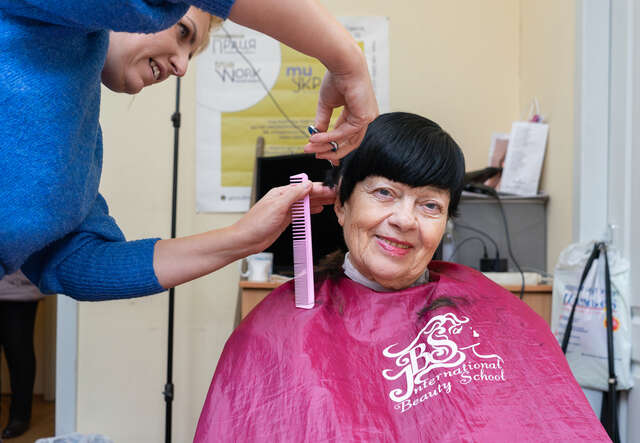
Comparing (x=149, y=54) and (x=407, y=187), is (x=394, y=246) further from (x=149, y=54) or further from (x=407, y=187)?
(x=149, y=54)

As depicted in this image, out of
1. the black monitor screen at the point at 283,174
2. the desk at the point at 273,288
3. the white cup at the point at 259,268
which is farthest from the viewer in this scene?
the black monitor screen at the point at 283,174

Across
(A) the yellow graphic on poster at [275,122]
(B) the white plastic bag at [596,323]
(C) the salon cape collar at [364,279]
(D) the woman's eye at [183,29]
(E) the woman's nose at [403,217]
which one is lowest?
(B) the white plastic bag at [596,323]

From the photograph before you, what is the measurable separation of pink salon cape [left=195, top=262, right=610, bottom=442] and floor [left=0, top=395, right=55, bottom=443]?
7.77 ft

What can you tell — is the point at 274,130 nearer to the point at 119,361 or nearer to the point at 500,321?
the point at 119,361

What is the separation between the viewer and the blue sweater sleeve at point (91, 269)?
924mm

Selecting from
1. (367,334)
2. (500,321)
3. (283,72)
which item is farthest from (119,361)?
(500,321)

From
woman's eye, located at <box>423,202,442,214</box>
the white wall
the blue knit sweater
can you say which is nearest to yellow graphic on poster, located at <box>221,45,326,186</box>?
the white wall

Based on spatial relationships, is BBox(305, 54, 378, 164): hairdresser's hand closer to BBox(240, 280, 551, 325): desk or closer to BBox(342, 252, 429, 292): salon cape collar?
BBox(342, 252, 429, 292): salon cape collar

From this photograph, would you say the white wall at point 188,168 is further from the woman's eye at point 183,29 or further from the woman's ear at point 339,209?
the woman's eye at point 183,29

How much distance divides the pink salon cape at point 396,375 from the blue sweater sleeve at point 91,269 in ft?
1.03

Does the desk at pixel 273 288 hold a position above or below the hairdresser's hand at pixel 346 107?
below

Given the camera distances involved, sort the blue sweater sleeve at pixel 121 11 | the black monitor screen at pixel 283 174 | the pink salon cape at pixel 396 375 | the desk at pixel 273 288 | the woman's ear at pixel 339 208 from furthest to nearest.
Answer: the black monitor screen at pixel 283 174, the desk at pixel 273 288, the woman's ear at pixel 339 208, the pink salon cape at pixel 396 375, the blue sweater sleeve at pixel 121 11

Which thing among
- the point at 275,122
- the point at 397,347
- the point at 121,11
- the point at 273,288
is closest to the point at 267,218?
the point at 397,347

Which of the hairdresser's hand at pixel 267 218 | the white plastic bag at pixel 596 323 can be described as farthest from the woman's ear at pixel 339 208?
the white plastic bag at pixel 596 323
